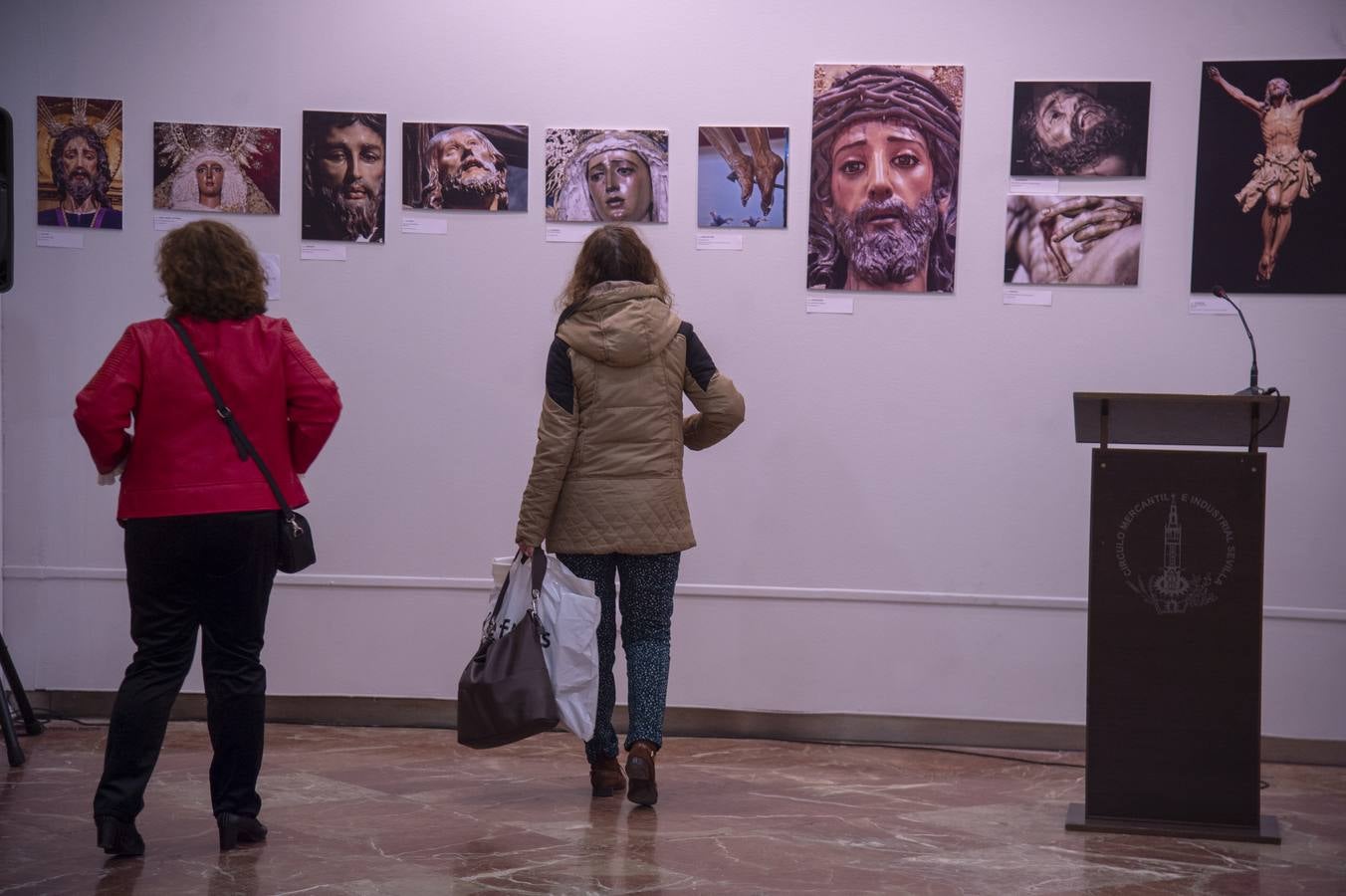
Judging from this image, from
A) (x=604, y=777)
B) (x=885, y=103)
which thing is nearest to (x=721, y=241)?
(x=885, y=103)

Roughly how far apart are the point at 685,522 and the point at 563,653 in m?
0.50

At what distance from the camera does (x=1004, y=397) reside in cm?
488

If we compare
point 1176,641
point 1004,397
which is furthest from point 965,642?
point 1176,641

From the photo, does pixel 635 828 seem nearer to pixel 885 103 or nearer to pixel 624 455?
pixel 624 455

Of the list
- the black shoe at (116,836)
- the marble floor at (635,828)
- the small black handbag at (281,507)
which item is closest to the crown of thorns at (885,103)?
the marble floor at (635,828)

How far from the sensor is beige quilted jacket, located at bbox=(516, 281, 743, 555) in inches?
150

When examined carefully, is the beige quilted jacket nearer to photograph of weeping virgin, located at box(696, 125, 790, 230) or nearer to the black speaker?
photograph of weeping virgin, located at box(696, 125, 790, 230)

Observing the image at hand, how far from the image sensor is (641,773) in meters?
3.84

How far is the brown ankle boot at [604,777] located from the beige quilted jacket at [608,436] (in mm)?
649

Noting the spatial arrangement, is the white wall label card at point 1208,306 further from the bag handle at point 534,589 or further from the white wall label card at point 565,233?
the bag handle at point 534,589

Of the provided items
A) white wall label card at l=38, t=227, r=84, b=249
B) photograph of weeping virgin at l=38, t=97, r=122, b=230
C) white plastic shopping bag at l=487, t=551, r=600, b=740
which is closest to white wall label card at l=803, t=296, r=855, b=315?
white plastic shopping bag at l=487, t=551, r=600, b=740

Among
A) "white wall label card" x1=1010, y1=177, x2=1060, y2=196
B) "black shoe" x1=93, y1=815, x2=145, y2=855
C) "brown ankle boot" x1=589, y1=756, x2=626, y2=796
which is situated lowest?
"brown ankle boot" x1=589, y1=756, x2=626, y2=796

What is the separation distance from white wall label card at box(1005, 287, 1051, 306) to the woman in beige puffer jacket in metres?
1.38

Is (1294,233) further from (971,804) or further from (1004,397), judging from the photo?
(971,804)
